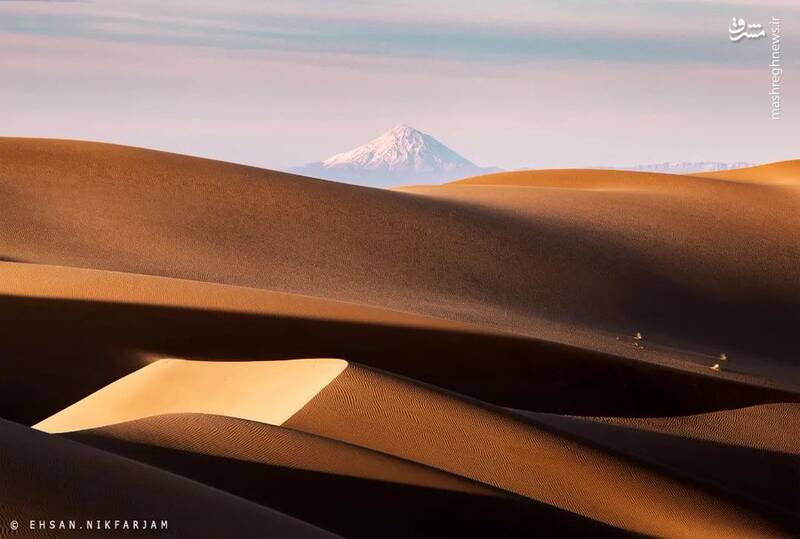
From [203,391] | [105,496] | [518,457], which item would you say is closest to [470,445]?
[518,457]

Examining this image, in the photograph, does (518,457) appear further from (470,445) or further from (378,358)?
(378,358)

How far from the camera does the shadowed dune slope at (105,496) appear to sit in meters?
4.00

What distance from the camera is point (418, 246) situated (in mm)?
18594

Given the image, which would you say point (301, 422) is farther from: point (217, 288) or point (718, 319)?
point (718, 319)

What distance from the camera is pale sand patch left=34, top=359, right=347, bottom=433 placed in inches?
315

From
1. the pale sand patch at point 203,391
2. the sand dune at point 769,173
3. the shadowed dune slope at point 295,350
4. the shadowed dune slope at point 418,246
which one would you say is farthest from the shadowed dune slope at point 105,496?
the sand dune at point 769,173

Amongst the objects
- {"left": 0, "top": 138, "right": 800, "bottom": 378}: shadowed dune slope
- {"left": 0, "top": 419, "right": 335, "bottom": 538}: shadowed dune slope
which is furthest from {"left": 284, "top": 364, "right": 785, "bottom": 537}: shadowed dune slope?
{"left": 0, "top": 138, "right": 800, "bottom": 378}: shadowed dune slope

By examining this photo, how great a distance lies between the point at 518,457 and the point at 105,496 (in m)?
3.18

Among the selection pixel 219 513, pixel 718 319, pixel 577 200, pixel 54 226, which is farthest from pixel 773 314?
pixel 219 513

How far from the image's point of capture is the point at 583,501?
639cm

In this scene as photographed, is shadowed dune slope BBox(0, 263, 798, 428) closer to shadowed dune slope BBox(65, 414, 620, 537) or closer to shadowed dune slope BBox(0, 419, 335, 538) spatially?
shadowed dune slope BBox(65, 414, 620, 537)

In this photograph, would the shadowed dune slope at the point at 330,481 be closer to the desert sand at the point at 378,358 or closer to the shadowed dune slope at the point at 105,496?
the desert sand at the point at 378,358

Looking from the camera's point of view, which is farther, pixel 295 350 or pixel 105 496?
pixel 295 350

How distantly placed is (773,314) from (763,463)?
36.8 ft
